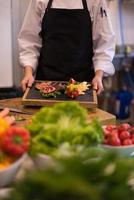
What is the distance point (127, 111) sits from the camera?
2.84 meters

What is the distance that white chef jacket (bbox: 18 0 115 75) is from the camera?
1567 mm

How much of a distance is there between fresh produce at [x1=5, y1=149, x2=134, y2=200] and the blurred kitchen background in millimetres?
1679

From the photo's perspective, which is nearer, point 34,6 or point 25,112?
point 25,112

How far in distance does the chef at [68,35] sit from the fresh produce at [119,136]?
73 cm

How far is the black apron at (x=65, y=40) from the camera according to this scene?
5.16 ft

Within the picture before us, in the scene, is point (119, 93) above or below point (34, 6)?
below

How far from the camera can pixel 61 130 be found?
2.18ft

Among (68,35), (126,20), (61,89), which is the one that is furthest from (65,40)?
(126,20)

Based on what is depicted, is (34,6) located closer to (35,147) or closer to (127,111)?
(35,147)

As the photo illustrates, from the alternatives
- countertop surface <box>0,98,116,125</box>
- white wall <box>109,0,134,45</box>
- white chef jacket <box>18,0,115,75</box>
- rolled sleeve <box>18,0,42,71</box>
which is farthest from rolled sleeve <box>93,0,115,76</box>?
white wall <box>109,0,134,45</box>

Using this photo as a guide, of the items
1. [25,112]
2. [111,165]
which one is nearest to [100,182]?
[111,165]

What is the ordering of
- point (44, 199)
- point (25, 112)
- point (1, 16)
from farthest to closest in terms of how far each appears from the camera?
point (1, 16) < point (25, 112) < point (44, 199)

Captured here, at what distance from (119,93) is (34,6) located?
146cm

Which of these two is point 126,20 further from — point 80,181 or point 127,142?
point 80,181
